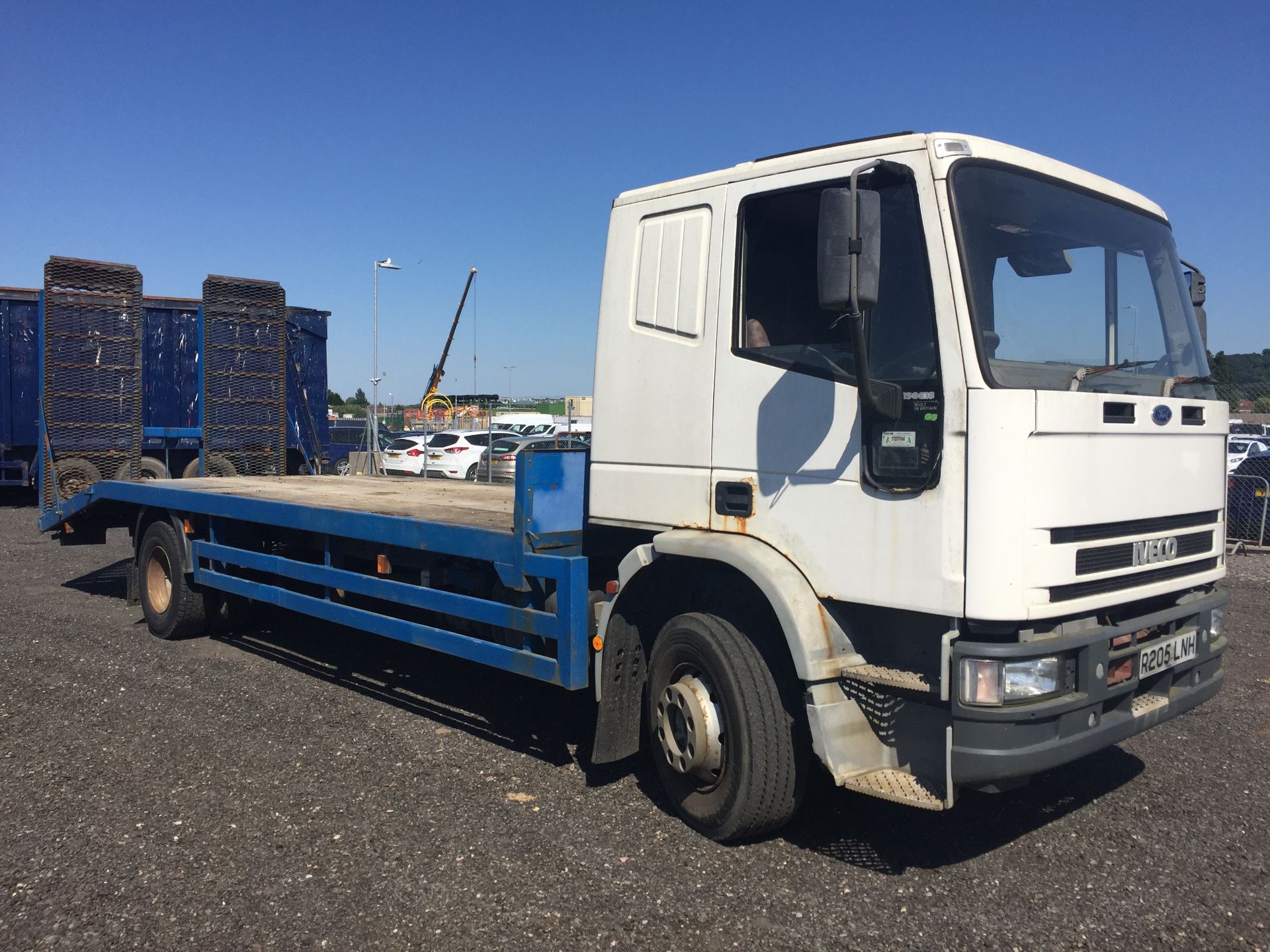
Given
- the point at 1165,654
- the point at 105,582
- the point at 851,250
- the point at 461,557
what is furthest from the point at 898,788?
the point at 105,582

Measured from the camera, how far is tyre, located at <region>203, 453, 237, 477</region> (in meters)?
10.5

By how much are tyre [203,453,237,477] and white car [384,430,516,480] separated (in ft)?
39.3

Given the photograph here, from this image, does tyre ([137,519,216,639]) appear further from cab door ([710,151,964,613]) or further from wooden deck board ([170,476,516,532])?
cab door ([710,151,964,613])

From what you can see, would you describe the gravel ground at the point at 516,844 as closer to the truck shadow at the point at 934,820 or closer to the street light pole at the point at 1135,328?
the truck shadow at the point at 934,820

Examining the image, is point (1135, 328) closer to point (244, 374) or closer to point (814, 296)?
point (814, 296)

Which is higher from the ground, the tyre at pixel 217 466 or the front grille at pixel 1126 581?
the tyre at pixel 217 466

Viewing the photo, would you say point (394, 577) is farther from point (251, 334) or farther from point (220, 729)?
point (251, 334)

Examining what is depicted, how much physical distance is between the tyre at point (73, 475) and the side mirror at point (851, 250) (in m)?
8.50

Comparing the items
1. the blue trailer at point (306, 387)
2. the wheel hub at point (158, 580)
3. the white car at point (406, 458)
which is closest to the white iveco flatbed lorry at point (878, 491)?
the wheel hub at point (158, 580)

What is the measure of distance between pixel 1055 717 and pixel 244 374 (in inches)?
366

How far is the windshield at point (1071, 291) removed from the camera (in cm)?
353

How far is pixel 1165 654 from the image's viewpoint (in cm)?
389

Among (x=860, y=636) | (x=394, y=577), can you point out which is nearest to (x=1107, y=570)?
(x=860, y=636)

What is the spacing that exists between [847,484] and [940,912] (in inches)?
62.6
